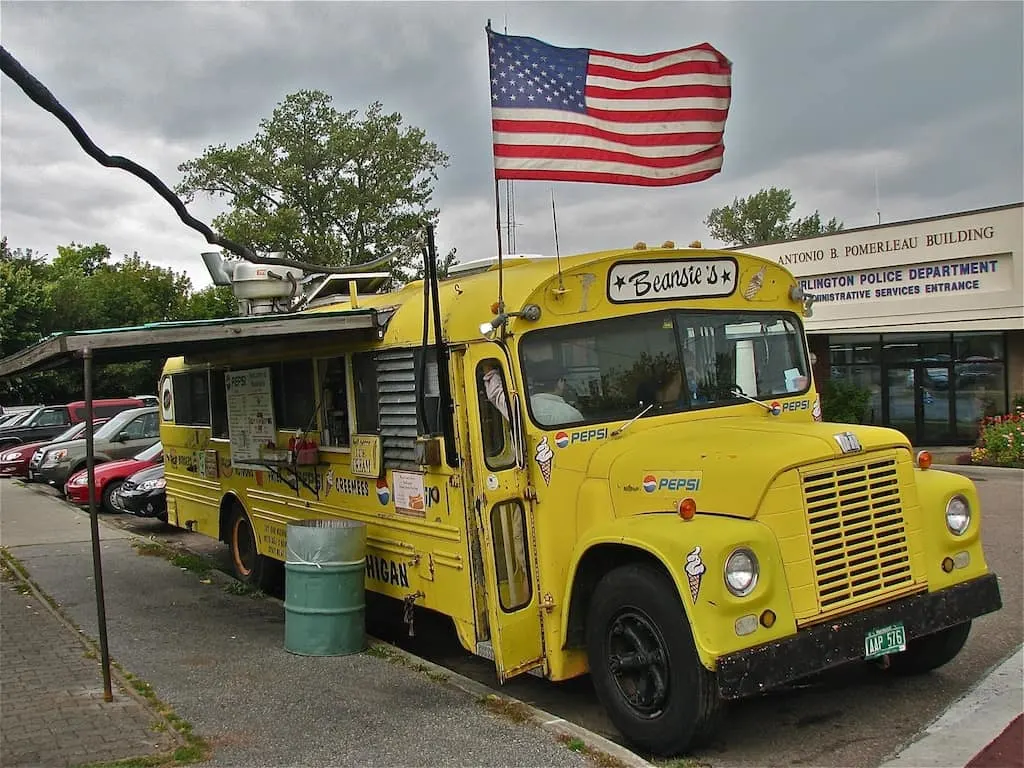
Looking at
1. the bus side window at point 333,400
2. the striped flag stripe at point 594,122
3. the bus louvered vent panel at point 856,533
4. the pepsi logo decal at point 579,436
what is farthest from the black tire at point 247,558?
the bus louvered vent panel at point 856,533

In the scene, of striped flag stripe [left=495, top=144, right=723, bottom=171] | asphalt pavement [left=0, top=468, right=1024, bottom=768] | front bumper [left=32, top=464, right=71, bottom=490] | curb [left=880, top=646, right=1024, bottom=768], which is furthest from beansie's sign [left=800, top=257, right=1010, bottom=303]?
front bumper [left=32, top=464, right=71, bottom=490]

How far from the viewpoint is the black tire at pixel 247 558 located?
883 centimetres

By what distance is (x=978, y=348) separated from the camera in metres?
18.7

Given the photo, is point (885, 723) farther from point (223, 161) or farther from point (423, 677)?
point (223, 161)

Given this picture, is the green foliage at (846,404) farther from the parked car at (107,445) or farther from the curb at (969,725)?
the curb at (969,725)

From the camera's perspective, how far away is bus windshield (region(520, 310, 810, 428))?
5.39 meters

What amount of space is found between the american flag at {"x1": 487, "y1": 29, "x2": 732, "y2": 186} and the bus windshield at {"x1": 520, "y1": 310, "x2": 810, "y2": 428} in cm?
96

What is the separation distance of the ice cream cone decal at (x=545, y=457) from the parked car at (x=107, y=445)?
12.3m

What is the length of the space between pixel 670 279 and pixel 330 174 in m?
36.8

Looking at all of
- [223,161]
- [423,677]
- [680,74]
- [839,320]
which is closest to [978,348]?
[839,320]

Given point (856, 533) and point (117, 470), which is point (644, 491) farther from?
point (117, 470)

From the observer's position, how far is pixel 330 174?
40375mm

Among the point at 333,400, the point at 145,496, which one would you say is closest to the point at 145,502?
the point at 145,496

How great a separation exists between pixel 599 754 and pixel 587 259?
2.76 meters
